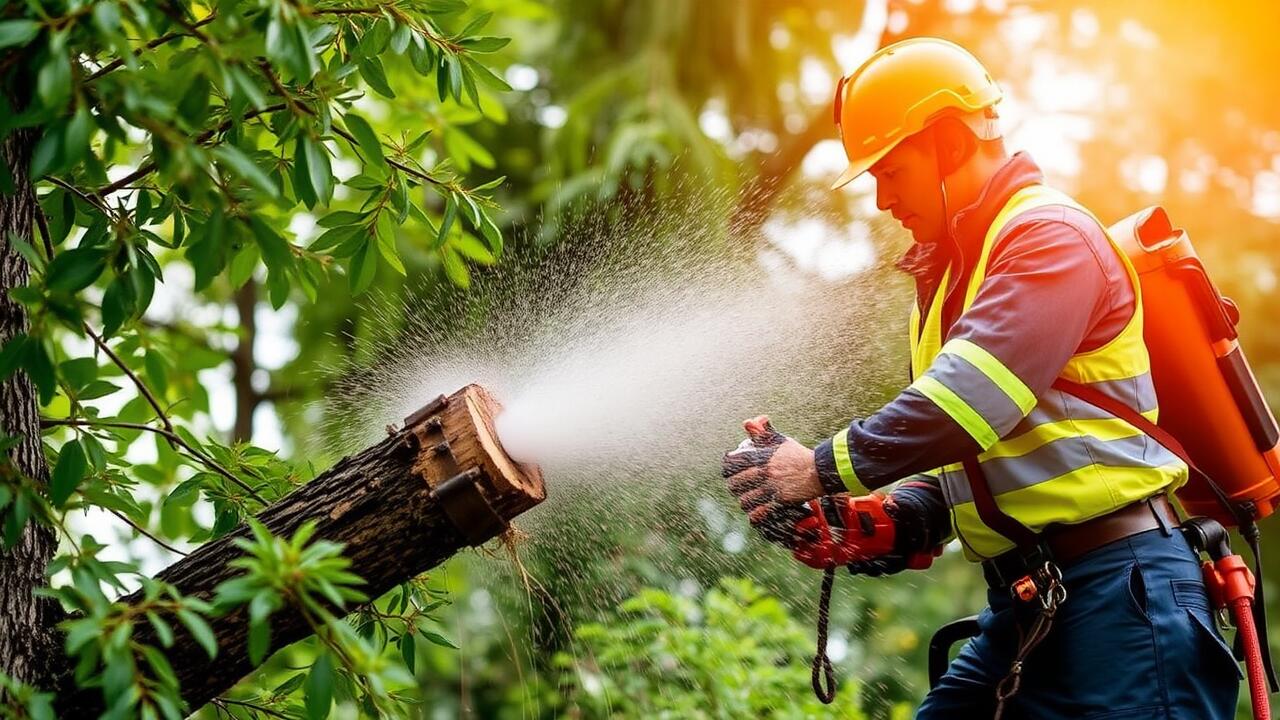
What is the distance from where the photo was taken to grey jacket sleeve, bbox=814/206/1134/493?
2391 mm

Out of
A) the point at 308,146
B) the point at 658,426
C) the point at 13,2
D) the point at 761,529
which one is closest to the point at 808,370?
the point at 658,426

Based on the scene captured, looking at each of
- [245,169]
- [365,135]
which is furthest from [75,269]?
[365,135]

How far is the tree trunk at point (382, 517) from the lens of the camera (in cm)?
243

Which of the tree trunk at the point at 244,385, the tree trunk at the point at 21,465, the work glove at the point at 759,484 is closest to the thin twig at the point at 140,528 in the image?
the tree trunk at the point at 21,465

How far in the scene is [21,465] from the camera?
7.80 ft

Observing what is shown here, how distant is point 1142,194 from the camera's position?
9.01 m

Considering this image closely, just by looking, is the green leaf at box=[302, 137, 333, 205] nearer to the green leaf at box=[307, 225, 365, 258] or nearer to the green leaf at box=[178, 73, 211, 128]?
the green leaf at box=[178, 73, 211, 128]

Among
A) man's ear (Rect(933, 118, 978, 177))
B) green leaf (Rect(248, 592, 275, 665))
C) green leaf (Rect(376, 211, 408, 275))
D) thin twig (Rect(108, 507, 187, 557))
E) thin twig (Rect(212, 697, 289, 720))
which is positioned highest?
green leaf (Rect(376, 211, 408, 275))

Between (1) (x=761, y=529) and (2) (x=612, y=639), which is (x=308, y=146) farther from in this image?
(2) (x=612, y=639)

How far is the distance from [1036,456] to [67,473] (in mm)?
1857

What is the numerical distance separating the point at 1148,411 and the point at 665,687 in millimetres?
2412

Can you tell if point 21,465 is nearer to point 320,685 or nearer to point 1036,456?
point 320,685

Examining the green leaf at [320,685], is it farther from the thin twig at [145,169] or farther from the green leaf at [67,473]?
the thin twig at [145,169]

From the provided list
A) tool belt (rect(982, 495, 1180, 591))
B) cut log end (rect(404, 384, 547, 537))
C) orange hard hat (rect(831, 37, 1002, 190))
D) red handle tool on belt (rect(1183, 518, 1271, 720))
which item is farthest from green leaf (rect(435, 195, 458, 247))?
red handle tool on belt (rect(1183, 518, 1271, 720))
